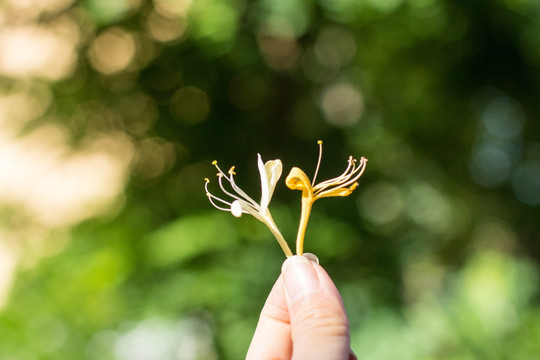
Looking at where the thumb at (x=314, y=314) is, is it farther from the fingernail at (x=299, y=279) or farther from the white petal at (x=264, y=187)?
the white petal at (x=264, y=187)

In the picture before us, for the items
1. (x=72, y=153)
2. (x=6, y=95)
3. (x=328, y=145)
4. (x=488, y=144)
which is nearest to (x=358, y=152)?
(x=328, y=145)

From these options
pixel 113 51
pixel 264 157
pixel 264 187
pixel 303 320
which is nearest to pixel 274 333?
pixel 303 320

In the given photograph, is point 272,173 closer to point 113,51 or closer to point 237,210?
point 237,210

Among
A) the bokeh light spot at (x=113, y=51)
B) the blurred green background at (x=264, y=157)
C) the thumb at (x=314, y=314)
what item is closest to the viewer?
the thumb at (x=314, y=314)

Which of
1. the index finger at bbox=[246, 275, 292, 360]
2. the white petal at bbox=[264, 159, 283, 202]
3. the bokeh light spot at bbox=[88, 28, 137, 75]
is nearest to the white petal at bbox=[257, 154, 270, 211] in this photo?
the white petal at bbox=[264, 159, 283, 202]

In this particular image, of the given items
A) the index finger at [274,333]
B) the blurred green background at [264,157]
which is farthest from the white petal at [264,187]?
the blurred green background at [264,157]

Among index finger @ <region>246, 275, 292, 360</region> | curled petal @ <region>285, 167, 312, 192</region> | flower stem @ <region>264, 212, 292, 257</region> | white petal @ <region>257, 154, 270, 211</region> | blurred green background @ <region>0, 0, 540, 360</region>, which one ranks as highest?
curled petal @ <region>285, 167, 312, 192</region>

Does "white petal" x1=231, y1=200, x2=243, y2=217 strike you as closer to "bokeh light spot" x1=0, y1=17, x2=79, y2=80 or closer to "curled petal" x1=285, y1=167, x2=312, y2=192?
"curled petal" x1=285, y1=167, x2=312, y2=192
